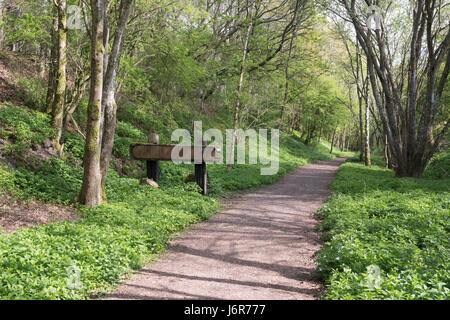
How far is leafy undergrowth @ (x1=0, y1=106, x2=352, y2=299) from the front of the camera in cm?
432

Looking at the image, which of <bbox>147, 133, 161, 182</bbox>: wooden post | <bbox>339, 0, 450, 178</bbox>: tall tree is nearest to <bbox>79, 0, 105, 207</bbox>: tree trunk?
<bbox>147, 133, 161, 182</bbox>: wooden post

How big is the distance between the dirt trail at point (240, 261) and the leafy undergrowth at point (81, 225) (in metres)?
0.36

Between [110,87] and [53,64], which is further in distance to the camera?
[53,64]

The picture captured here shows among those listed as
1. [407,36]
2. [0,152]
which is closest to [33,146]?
[0,152]

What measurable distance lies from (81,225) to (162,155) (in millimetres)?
5225

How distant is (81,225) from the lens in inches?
252

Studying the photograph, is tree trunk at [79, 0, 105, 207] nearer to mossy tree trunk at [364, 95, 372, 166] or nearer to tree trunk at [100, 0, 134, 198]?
tree trunk at [100, 0, 134, 198]

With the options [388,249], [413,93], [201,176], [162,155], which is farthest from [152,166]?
[413,93]

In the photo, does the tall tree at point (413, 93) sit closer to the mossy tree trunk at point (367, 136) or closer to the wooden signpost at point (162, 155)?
the mossy tree trunk at point (367, 136)

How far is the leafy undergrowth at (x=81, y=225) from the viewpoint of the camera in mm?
4316

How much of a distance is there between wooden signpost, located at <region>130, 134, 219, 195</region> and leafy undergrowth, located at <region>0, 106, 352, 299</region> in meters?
0.46
